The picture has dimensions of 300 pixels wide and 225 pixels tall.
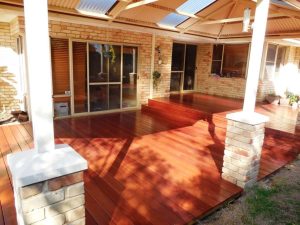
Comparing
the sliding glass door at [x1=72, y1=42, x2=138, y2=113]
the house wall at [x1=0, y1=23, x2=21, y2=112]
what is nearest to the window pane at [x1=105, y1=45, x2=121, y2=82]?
the sliding glass door at [x1=72, y1=42, x2=138, y2=113]

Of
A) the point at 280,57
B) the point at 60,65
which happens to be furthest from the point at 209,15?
the point at 280,57

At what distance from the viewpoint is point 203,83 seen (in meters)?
10.2

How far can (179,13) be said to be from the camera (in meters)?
5.88

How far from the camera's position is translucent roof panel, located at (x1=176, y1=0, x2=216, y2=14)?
5546 millimetres

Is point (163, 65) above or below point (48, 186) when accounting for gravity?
above

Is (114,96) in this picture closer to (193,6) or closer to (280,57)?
(193,6)

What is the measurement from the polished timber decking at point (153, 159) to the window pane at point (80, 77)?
46 centimetres

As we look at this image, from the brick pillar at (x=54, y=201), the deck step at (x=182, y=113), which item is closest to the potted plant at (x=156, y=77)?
the deck step at (x=182, y=113)

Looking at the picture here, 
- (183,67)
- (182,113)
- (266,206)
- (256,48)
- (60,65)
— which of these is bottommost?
(266,206)

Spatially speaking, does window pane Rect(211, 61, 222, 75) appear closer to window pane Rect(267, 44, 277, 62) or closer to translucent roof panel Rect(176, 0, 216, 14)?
window pane Rect(267, 44, 277, 62)

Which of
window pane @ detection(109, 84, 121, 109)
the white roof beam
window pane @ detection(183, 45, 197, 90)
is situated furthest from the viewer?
window pane @ detection(183, 45, 197, 90)

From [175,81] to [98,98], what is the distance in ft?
12.8

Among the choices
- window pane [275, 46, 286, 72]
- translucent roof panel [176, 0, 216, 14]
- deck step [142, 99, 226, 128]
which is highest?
translucent roof panel [176, 0, 216, 14]

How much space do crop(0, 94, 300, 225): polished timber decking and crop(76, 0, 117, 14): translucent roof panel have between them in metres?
2.70
